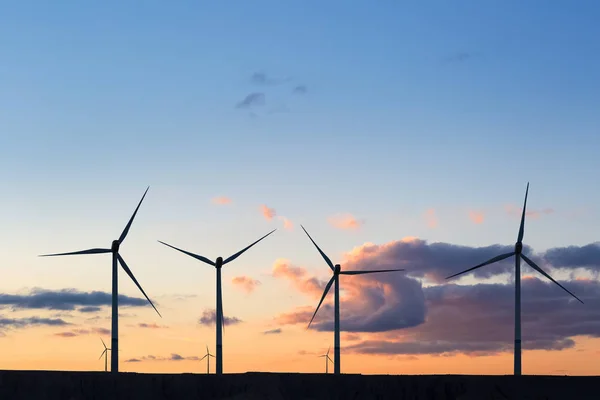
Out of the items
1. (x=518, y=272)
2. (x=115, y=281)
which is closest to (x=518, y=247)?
(x=518, y=272)

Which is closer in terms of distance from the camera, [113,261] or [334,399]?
[334,399]

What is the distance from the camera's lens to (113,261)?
144 meters

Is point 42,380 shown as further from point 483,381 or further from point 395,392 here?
point 483,381

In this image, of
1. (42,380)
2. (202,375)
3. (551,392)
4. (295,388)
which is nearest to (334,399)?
(295,388)

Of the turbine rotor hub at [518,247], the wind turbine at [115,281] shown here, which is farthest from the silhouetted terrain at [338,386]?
the turbine rotor hub at [518,247]

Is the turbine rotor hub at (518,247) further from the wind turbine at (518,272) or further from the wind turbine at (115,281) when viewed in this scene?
the wind turbine at (115,281)

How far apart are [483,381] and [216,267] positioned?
42270 millimetres

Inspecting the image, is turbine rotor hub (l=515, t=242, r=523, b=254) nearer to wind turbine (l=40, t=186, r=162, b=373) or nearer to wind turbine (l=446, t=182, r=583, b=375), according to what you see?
wind turbine (l=446, t=182, r=583, b=375)

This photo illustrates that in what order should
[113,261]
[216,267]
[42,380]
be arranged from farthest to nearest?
[216,267]
[113,261]
[42,380]

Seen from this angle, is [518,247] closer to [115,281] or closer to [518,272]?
[518,272]

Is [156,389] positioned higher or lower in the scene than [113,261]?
lower

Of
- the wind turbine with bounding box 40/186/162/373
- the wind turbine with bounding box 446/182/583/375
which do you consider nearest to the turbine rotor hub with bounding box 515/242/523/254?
the wind turbine with bounding box 446/182/583/375

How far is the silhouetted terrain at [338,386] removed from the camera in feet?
409

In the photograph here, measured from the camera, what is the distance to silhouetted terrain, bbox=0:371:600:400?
124625 mm
